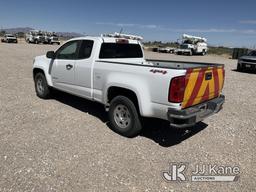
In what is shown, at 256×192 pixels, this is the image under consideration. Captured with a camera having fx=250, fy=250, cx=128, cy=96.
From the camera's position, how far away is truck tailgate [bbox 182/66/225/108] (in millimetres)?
4195

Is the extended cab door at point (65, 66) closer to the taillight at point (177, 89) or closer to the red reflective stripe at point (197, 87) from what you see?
the taillight at point (177, 89)

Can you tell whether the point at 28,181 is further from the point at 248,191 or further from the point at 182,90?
the point at 248,191

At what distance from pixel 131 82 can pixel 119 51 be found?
1.71m

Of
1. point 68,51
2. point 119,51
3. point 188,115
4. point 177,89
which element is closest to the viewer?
point 177,89

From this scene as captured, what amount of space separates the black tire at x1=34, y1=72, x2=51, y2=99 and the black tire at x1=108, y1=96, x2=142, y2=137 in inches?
114

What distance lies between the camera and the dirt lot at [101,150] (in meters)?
3.54

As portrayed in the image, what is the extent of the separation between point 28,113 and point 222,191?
472 cm

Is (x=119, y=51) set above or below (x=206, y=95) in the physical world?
above

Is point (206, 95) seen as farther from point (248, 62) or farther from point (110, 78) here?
point (248, 62)

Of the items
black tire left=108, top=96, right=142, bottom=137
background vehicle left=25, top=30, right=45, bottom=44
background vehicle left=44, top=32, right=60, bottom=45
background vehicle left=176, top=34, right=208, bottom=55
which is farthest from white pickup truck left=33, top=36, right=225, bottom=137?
background vehicle left=44, top=32, right=60, bottom=45

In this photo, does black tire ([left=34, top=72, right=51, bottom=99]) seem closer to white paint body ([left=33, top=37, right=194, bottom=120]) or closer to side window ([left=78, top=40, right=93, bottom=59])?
white paint body ([left=33, top=37, right=194, bottom=120])

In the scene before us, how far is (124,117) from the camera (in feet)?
16.7

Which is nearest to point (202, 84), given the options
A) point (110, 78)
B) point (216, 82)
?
point (216, 82)

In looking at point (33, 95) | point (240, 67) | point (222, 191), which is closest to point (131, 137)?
point (222, 191)
